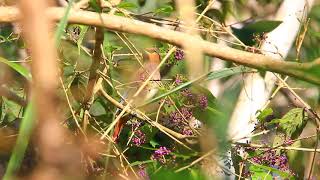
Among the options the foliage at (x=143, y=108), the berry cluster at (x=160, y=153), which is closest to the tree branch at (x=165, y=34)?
the foliage at (x=143, y=108)

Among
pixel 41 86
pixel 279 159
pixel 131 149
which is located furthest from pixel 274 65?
pixel 131 149

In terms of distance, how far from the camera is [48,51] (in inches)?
5.5

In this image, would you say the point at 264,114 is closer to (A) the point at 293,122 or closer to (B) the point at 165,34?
(A) the point at 293,122

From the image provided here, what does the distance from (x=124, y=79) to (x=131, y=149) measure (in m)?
0.20

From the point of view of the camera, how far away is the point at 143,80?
139cm

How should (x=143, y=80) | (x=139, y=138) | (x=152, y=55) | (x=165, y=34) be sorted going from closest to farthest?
(x=165, y=34), (x=143, y=80), (x=139, y=138), (x=152, y=55)

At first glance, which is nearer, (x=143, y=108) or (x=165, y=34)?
(x=165, y=34)

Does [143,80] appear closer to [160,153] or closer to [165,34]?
[160,153]

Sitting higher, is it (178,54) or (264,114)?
(178,54)

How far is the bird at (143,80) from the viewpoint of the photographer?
1.38 metres

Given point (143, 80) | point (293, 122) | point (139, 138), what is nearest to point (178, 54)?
point (143, 80)

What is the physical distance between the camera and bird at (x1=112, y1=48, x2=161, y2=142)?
4.53 feet

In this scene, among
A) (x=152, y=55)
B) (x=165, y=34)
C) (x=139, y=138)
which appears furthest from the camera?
(x=152, y=55)

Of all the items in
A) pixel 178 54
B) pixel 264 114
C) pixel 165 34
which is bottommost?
pixel 264 114
